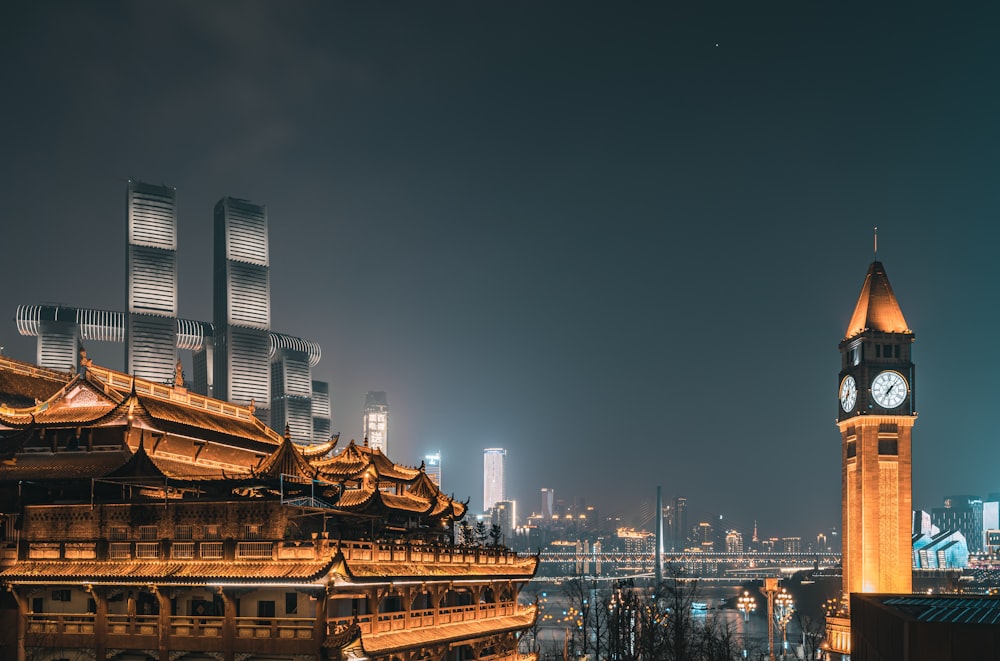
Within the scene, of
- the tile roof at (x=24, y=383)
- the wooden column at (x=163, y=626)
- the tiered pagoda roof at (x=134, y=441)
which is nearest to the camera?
the wooden column at (x=163, y=626)

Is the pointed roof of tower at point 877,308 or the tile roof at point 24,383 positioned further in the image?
the pointed roof of tower at point 877,308

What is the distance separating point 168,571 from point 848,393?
7878cm

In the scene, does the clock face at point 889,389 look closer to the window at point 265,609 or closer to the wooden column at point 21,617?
the window at point 265,609

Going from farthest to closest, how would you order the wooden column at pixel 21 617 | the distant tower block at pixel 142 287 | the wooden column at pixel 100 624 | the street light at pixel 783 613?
1. the distant tower block at pixel 142 287
2. the street light at pixel 783 613
3. the wooden column at pixel 21 617
4. the wooden column at pixel 100 624

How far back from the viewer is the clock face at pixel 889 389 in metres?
100

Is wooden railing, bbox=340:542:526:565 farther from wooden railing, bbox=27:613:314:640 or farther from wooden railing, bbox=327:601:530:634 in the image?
wooden railing, bbox=27:613:314:640

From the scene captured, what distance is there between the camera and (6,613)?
40781 millimetres

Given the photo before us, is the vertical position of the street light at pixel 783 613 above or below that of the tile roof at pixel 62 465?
below

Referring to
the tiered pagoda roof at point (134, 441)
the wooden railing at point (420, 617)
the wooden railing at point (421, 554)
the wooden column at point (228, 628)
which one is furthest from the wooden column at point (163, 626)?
the wooden railing at point (421, 554)

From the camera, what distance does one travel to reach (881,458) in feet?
327

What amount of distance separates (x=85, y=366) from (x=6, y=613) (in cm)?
1025

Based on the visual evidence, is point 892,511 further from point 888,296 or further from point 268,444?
point 268,444

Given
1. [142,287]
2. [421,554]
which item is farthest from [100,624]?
[142,287]

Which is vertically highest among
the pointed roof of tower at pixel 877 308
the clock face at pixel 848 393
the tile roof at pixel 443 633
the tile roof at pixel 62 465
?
the pointed roof of tower at pixel 877 308
